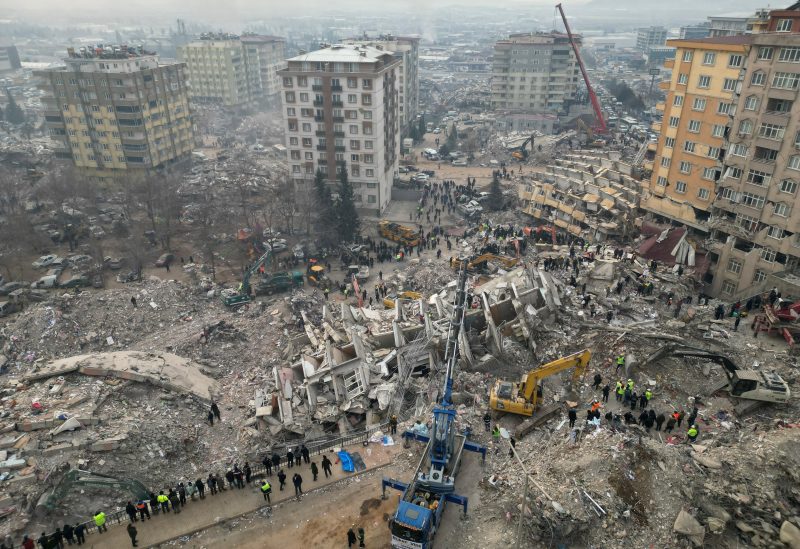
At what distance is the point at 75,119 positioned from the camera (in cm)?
6066

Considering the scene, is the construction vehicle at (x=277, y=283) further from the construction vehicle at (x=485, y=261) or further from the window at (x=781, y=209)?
the window at (x=781, y=209)

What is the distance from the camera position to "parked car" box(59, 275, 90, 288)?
38.8 m

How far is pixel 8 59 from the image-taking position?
149m

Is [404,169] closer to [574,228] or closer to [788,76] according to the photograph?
[574,228]

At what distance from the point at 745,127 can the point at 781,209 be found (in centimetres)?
552

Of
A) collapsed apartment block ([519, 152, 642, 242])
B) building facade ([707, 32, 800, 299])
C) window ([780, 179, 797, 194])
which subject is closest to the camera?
building facade ([707, 32, 800, 299])

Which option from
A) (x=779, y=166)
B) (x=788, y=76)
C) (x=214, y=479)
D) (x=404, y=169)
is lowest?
(x=404, y=169)

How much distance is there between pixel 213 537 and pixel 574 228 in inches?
1458

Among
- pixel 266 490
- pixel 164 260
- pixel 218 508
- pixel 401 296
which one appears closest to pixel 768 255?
pixel 401 296

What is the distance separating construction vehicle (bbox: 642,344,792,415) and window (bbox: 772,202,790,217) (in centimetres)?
1419

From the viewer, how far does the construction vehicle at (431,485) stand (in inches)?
585

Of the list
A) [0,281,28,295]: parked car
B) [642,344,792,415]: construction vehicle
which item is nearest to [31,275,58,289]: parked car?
[0,281,28,295]: parked car

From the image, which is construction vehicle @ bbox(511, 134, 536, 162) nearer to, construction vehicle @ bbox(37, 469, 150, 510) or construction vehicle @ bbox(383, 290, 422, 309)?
construction vehicle @ bbox(383, 290, 422, 309)

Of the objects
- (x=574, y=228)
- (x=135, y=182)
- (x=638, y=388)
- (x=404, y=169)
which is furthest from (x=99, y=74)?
(x=638, y=388)
